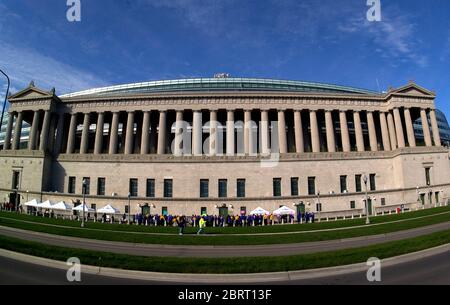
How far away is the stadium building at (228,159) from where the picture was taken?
55.4 m

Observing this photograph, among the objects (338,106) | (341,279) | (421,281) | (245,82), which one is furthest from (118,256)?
(245,82)

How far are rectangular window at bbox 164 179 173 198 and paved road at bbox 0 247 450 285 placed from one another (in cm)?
4095

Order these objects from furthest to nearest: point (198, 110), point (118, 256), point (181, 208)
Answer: point (198, 110) < point (181, 208) < point (118, 256)

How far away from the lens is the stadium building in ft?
182

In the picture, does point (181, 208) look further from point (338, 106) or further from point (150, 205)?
point (338, 106)

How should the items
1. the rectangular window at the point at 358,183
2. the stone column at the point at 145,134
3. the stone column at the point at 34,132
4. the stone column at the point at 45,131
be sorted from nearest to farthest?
the rectangular window at the point at 358,183 < the stone column at the point at 145,134 < the stone column at the point at 45,131 < the stone column at the point at 34,132

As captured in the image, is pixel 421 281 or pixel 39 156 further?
pixel 39 156

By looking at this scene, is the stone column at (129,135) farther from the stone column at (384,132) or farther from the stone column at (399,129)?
the stone column at (399,129)

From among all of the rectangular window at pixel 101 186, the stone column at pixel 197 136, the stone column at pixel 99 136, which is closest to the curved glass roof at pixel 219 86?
the stone column at pixel 99 136

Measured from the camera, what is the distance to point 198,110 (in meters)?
64.1

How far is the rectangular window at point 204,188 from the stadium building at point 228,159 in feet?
0.61

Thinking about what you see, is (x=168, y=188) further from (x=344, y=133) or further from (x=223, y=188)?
(x=344, y=133)

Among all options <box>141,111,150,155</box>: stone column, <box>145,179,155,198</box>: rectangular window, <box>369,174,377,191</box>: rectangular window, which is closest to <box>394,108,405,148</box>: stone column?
<box>369,174,377,191</box>: rectangular window
